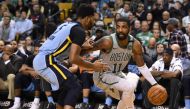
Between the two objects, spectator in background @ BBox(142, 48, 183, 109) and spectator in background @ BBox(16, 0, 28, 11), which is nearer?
spectator in background @ BBox(142, 48, 183, 109)

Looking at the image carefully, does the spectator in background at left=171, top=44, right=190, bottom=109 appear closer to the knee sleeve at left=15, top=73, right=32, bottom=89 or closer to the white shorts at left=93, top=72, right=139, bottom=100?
→ the white shorts at left=93, top=72, right=139, bottom=100

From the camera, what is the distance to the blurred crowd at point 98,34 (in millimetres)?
11923

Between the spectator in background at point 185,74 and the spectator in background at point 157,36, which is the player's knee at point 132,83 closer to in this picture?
the spectator in background at point 185,74

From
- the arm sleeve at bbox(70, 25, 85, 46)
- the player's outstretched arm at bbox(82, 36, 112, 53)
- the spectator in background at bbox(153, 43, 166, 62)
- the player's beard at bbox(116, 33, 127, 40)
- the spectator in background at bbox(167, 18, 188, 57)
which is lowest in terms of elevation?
the spectator in background at bbox(153, 43, 166, 62)

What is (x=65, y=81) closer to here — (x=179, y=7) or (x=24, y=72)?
(x=24, y=72)

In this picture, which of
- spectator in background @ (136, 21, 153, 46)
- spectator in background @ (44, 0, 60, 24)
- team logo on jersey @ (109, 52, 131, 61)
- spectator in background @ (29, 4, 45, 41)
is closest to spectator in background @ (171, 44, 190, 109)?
spectator in background @ (136, 21, 153, 46)

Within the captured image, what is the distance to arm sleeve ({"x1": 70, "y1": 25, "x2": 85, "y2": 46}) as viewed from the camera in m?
7.83

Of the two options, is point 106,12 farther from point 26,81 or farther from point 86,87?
point 86,87

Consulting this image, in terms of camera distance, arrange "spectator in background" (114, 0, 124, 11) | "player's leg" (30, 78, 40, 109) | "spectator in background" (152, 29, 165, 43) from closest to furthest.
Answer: "player's leg" (30, 78, 40, 109) < "spectator in background" (152, 29, 165, 43) < "spectator in background" (114, 0, 124, 11)

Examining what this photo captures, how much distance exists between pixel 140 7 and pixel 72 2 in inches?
146

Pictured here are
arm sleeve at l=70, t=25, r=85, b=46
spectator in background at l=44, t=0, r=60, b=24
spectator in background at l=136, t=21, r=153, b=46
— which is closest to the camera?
arm sleeve at l=70, t=25, r=85, b=46

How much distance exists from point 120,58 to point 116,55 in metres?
0.11

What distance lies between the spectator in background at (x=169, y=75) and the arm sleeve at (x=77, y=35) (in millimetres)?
3734

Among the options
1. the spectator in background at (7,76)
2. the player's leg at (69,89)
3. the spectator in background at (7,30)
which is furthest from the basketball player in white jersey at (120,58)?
the spectator in background at (7,30)
